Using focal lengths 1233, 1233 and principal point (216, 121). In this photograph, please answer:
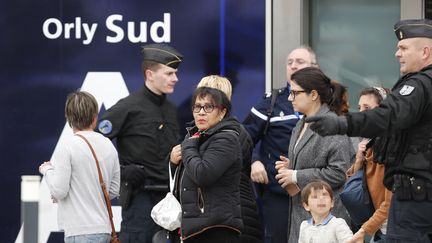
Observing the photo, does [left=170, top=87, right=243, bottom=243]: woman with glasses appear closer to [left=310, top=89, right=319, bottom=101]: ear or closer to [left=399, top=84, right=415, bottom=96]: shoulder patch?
[left=310, top=89, right=319, bottom=101]: ear

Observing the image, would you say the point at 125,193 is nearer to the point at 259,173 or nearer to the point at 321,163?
the point at 259,173

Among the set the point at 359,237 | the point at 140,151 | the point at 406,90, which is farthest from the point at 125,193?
the point at 406,90

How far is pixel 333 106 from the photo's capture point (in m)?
8.45

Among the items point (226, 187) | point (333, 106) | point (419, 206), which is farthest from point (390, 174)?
point (333, 106)

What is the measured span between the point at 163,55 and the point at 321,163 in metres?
1.61

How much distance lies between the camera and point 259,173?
862cm

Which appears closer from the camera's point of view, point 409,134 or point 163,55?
point 409,134

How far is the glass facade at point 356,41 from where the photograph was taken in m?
9.83

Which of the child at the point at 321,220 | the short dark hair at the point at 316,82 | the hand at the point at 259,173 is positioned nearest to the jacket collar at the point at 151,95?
the hand at the point at 259,173

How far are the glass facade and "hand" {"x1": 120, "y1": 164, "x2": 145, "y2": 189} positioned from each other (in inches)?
77.2

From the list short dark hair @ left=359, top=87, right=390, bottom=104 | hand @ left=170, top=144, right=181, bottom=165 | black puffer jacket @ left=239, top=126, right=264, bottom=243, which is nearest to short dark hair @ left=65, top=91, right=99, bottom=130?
hand @ left=170, top=144, right=181, bottom=165

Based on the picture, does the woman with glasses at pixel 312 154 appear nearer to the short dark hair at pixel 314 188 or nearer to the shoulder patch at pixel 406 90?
the short dark hair at pixel 314 188

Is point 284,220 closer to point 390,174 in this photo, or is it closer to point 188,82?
point 188,82

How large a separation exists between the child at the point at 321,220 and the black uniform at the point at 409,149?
965 mm
